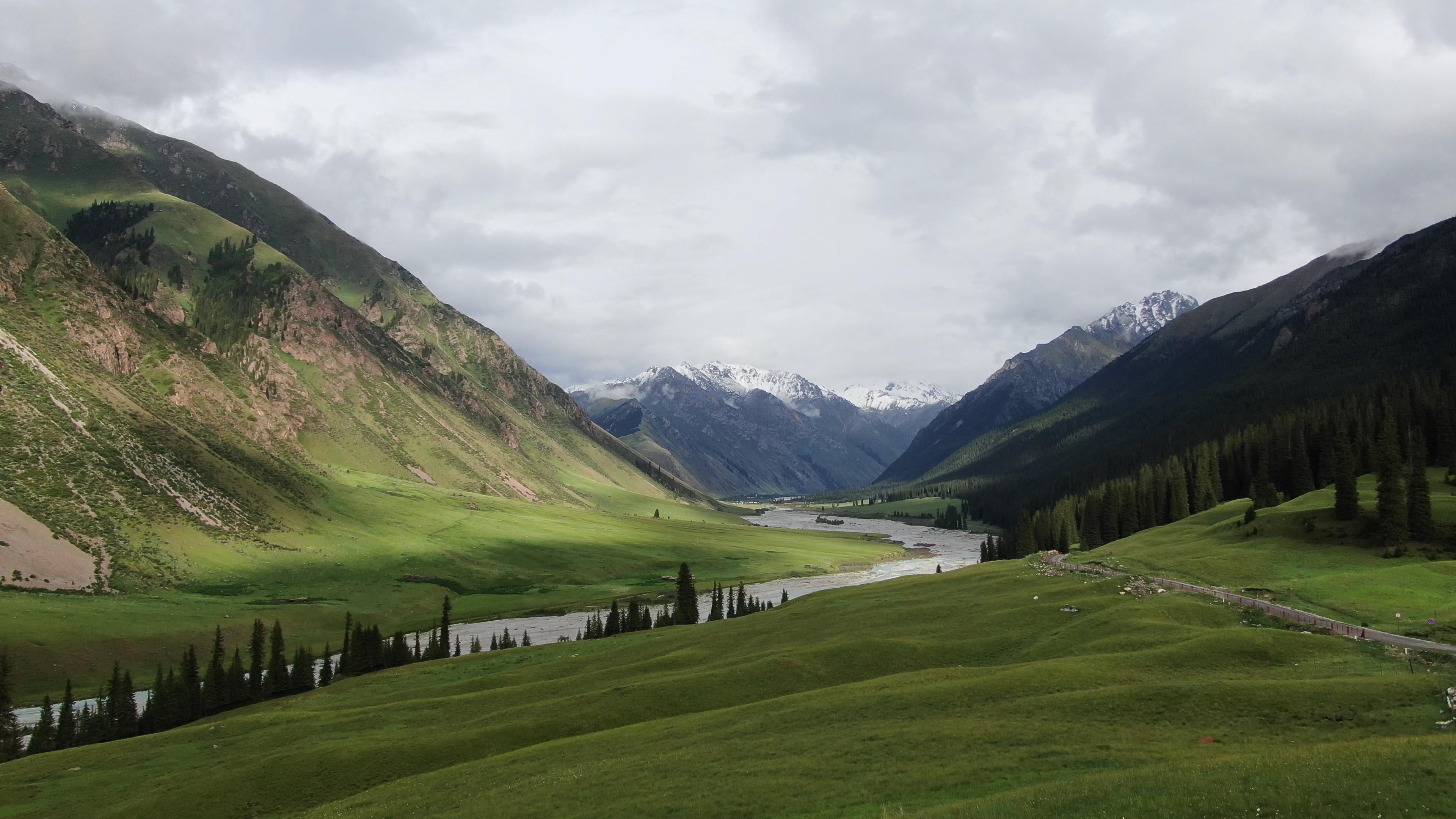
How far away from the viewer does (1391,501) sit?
74812mm

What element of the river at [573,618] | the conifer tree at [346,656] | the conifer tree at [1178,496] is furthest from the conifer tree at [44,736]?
the conifer tree at [1178,496]

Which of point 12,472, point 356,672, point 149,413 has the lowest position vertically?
point 356,672

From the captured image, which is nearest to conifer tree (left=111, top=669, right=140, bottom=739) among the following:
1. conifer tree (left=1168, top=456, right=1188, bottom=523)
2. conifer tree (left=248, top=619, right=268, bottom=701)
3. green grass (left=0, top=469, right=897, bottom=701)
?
conifer tree (left=248, top=619, right=268, bottom=701)

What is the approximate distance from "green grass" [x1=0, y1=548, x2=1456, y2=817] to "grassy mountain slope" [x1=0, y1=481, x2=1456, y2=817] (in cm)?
17

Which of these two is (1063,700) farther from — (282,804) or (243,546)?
(243,546)

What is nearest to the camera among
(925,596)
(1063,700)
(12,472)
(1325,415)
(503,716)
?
(1063,700)

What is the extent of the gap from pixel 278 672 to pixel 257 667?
2.35m

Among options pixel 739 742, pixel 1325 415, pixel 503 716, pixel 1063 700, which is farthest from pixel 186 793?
pixel 1325 415

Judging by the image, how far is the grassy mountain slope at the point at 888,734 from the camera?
84.8 feet

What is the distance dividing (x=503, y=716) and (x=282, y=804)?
15700 millimetres

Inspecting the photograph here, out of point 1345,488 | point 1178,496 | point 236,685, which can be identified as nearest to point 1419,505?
point 1345,488

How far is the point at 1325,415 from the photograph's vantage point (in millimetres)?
141125

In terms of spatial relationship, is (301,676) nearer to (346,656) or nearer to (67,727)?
(346,656)

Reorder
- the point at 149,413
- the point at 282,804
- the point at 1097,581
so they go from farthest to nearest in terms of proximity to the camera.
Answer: the point at 149,413 < the point at 1097,581 < the point at 282,804
